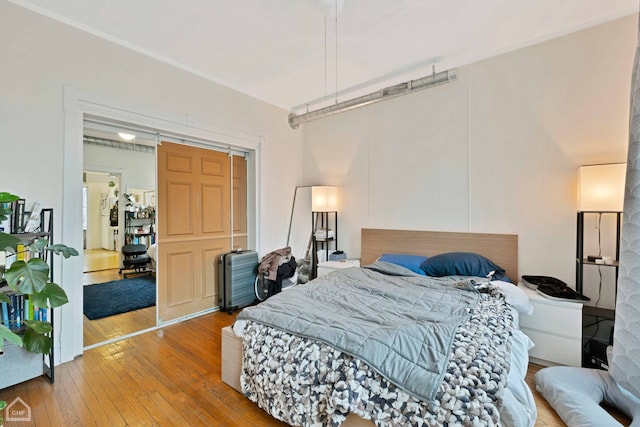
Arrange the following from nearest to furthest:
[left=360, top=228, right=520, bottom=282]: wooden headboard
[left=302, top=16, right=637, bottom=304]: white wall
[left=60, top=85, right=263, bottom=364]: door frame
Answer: [left=60, top=85, right=263, bottom=364]: door frame → [left=302, top=16, right=637, bottom=304]: white wall → [left=360, top=228, right=520, bottom=282]: wooden headboard

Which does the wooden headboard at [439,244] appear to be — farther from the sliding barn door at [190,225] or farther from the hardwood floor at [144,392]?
the sliding barn door at [190,225]

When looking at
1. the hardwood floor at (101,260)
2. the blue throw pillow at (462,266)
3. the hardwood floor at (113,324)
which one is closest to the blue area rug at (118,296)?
the hardwood floor at (113,324)

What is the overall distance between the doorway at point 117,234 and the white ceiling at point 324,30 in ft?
3.14

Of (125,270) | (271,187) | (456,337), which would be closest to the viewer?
(456,337)

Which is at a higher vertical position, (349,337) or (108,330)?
(349,337)

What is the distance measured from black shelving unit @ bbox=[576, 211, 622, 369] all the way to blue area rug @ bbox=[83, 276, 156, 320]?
451 cm

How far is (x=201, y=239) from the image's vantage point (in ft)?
11.7

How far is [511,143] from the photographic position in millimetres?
2906

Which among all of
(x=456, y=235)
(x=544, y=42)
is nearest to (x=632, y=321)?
(x=456, y=235)

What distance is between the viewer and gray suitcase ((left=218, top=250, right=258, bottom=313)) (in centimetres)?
355

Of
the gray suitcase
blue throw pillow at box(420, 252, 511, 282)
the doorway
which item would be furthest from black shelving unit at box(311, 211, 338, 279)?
the doorway

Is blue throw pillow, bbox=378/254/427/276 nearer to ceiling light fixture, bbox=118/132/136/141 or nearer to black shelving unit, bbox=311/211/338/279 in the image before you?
black shelving unit, bbox=311/211/338/279

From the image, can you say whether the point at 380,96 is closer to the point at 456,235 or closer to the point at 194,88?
the point at 456,235

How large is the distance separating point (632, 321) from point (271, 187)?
377cm
